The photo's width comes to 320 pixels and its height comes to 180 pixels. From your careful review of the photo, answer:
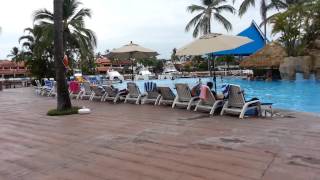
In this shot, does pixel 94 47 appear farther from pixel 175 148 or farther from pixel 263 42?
pixel 175 148

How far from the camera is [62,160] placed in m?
5.40

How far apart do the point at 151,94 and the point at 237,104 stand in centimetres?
410

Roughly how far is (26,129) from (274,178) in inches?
226

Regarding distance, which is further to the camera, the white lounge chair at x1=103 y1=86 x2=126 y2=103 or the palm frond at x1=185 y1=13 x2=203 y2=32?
the palm frond at x1=185 y1=13 x2=203 y2=32

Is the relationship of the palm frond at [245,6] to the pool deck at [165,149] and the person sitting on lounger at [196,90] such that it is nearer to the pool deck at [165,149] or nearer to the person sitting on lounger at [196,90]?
the person sitting on lounger at [196,90]

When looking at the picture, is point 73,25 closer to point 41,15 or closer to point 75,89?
point 41,15

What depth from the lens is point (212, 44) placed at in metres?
10.2

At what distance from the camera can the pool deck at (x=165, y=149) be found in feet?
14.8

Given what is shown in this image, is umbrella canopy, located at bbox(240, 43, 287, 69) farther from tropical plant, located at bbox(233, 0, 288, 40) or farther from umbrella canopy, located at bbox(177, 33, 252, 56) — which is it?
umbrella canopy, located at bbox(177, 33, 252, 56)

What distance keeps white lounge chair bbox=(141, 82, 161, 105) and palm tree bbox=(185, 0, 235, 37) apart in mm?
29087

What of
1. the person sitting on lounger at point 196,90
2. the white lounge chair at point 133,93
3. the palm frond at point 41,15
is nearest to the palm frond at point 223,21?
the palm frond at point 41,15

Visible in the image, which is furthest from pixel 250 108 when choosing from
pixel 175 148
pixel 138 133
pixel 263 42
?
pixel 263 42

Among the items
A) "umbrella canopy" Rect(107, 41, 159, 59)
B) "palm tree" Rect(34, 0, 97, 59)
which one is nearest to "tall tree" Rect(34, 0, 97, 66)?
"palm tree" Rect(34, 0, 97, 59)

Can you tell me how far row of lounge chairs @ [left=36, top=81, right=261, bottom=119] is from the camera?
8.77m
